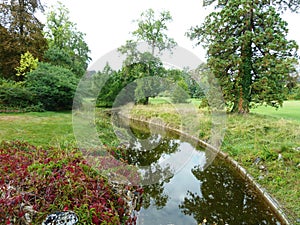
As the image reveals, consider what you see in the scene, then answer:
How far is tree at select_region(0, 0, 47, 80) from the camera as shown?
11320 millimetres

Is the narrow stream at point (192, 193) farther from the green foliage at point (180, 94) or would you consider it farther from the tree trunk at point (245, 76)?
the tree trunk at point (245, 76)

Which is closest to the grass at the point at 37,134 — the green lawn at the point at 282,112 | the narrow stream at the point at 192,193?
the narrow stream at the point at 192,193

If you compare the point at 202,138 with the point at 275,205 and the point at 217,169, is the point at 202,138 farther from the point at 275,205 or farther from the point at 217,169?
the point at 275,205

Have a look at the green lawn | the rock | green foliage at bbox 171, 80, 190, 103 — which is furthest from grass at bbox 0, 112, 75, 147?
the green lawn

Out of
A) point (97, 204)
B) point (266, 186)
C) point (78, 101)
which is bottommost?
point (266, 186)

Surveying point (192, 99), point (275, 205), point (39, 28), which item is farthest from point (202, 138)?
point (39, 28)

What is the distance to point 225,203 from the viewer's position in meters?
3.52

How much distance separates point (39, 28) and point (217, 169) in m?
12.4

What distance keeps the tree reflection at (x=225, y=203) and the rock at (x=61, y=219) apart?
1.80m

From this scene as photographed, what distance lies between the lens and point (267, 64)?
874 cm

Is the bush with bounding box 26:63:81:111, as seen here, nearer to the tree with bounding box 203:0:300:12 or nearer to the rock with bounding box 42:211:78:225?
the rock with bounding box 42:211:78:225

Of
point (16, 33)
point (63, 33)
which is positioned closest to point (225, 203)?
point (16, 33)

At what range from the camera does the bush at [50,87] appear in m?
9.67

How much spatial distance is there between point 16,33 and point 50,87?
4.55 metres
